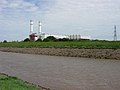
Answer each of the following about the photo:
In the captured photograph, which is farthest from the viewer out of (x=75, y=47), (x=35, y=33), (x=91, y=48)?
(x=35, y=33)

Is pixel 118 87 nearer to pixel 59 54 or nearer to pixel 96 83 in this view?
pixel 96 83

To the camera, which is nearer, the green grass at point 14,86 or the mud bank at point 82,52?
the green grass at point 14,86

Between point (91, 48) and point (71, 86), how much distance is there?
92.1 feet

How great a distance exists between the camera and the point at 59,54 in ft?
153

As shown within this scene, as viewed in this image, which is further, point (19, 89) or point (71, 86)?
point (71, 86)

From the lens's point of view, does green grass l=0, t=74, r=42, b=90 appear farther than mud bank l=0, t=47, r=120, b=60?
No

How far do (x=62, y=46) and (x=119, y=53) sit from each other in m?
15.8

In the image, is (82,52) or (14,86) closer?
(14,86)

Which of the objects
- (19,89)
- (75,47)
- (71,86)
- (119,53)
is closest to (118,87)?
(71,86)

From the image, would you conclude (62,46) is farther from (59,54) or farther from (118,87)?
(118,87)

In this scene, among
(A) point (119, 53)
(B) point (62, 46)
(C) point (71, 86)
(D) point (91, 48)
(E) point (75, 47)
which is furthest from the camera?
(B) point (62, 46)

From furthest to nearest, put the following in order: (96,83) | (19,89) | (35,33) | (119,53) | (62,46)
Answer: (35,33) < (62,46) < (119,53) < (96,83) < (19,89)

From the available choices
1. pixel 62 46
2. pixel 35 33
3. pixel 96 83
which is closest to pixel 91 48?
pixel 62 46

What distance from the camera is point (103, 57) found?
120 ft
